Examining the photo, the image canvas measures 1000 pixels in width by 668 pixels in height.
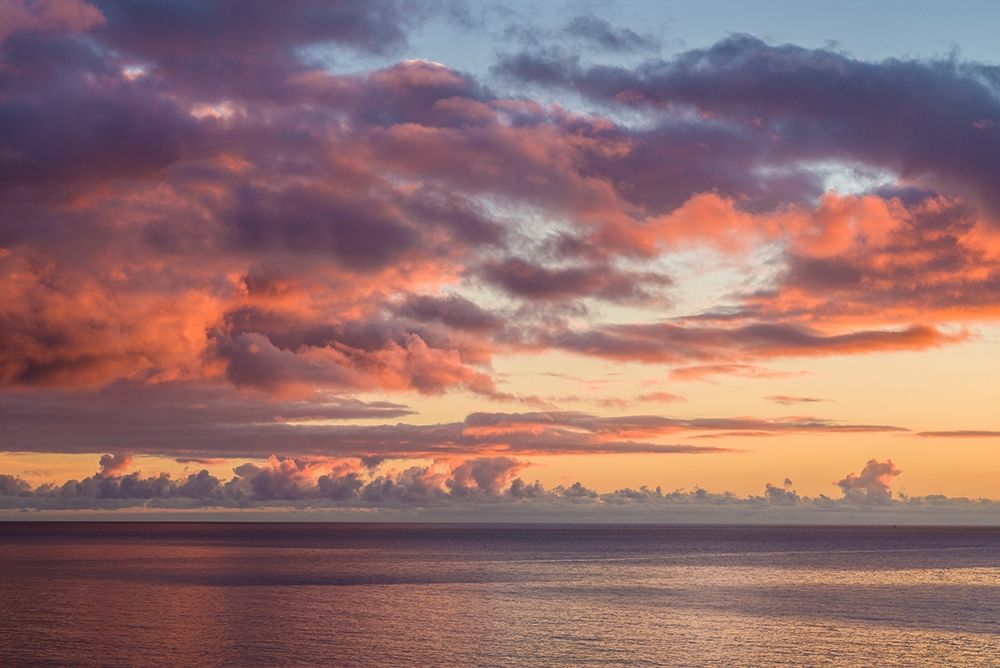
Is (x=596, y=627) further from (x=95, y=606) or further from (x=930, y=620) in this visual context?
(x=95, y=606)

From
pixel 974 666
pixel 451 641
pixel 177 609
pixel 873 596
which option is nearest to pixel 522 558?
pixel 873 596

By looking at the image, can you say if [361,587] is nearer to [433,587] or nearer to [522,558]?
[433,587]

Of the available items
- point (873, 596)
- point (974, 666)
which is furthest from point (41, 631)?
point (873, 596)

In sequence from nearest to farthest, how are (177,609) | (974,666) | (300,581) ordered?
(974,666)
(177,609)
(300,581)

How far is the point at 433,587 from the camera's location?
12400cm

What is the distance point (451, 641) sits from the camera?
75750mm

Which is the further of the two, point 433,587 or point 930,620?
point 433,587

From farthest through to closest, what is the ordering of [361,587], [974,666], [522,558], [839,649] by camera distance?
1. [522,558]
2. [361,587]
3. [839,649]
4. [974,666]

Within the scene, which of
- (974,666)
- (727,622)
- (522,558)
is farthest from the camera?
(522,558)

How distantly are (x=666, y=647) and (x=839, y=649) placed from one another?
1147 cm

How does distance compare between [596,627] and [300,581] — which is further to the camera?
[300,581]

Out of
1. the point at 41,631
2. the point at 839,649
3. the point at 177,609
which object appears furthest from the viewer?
the point at 177,609

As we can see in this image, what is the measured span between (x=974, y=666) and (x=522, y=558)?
13620 centimetres

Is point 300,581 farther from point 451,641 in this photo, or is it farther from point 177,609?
point 451,641
